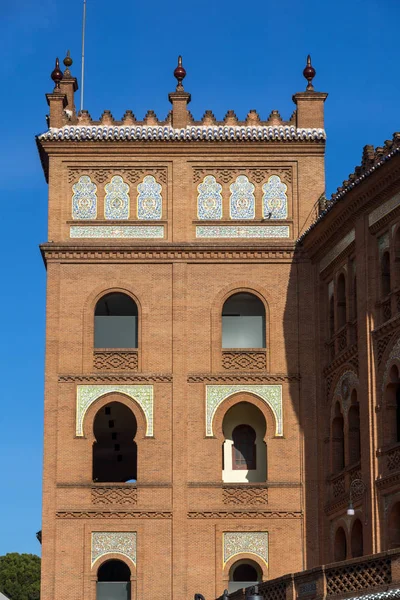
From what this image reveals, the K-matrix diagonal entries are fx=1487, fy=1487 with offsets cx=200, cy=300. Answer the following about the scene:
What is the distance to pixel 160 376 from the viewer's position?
1599 inches

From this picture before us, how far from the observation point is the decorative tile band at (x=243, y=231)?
41719mm

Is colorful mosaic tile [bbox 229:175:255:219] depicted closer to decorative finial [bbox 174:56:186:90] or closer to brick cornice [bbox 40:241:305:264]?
brick cornice [bbox 40:241:305:264]

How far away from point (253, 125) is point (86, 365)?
836cm

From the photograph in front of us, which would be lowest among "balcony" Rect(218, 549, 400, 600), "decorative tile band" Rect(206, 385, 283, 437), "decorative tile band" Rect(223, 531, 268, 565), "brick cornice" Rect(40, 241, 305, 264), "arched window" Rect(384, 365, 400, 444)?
"balcony" Rect(218, 549, 400, 600)

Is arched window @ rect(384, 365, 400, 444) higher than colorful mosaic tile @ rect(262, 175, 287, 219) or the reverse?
the reverse

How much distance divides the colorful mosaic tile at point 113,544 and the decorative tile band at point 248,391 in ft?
12.4

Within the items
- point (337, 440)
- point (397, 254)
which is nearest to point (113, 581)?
point (337, 440)

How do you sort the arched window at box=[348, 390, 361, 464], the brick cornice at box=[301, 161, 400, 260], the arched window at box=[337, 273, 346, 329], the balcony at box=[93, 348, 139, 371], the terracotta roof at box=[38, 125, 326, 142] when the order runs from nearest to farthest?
the brick cornice at box=[301, 161, 400, 260] < the arched window at box=[348, 390, 361, 464] < the arched window at box=[337, 273, 346, 329] < the balcony at box=[93, 348, 139, 371] < the terracotta roof at box=[38, 125, 326, 142]

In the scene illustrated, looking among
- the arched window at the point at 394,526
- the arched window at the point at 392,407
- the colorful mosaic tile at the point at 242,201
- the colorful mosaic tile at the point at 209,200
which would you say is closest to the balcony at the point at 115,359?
the colorful mosaic tile at the point at 209,200

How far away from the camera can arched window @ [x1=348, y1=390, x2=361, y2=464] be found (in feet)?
120

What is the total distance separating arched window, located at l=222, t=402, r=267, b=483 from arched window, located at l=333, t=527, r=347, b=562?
3.55 metres

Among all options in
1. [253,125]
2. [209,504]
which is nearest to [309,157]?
[253,125]

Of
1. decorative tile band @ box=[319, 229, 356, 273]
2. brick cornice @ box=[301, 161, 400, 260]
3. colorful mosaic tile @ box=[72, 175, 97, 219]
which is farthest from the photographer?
colorful mosaic tile @ box=[72, 175, 97, 219]

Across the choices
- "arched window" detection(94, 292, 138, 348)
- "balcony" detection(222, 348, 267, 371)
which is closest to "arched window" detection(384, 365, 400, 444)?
"balcony" detection(222, 348, 267, 371)
